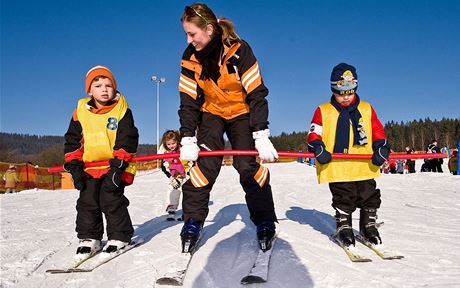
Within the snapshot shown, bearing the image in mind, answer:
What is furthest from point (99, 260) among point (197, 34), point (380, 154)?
point (380, 154)

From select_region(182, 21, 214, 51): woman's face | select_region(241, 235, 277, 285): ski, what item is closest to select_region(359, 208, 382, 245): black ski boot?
select_region(241, 235, 277, 285): ski

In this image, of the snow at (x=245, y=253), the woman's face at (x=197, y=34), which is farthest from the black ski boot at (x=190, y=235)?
the woman's face at (x=197, y=34)

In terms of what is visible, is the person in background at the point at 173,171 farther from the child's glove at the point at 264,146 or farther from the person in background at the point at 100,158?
the child's glove at the point at 264,146

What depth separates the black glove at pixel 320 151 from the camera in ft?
12.6

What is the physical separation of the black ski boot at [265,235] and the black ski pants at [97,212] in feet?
4.30

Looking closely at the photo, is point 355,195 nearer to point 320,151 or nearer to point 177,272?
point 320,151

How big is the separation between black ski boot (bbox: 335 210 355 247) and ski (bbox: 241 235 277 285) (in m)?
0.75

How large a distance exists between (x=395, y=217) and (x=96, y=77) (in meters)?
4.38

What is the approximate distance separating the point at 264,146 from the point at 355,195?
1.15 metres

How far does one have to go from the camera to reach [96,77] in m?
3.95

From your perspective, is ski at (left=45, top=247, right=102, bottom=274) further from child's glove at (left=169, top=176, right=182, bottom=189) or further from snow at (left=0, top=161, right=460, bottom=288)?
child's glove at (left=169, top=176, right=182, bottom=189)

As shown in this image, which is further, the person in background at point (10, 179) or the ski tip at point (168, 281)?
the person in background at point (10, 179)

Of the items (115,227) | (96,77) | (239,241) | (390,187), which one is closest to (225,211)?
(239,241)

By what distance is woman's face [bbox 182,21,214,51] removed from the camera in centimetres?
358
